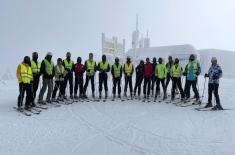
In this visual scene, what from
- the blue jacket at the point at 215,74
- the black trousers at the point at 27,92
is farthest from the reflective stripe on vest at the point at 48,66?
the blue jacket at the point at 215,74

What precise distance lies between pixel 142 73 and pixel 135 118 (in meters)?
3.93

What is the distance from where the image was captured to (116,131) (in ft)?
25.9

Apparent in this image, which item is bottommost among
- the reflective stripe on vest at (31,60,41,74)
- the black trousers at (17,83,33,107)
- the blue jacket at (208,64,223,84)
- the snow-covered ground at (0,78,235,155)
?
the snow-covered ground at (0,78,235,155)

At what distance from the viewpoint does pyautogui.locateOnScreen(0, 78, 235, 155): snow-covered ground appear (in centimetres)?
639

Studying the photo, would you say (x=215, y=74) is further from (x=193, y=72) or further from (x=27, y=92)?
(x=27, y=92)

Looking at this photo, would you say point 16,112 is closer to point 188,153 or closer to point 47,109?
point 47,109

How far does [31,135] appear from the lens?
7230 millimetres

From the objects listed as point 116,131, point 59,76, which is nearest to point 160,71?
point 59,76

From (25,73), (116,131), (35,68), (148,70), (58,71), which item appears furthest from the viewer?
(148,70)

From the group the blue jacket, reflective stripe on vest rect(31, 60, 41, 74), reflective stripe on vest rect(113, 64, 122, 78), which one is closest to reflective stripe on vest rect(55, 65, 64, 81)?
reflective stripe on vest rect(31, 60, 41, 74)

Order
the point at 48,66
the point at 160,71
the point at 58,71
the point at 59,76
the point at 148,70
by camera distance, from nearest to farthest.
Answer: the point at 48,66
the point at 58,71
the point at 59,76
the point at 160,71
the point at 148,70

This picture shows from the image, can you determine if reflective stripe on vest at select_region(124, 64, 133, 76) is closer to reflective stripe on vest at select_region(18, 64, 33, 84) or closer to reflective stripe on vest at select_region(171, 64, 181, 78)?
reflective stripe on vest at select_region(171, 64, 181, 78)

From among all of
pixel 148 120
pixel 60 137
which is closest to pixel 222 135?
pixel 148 120

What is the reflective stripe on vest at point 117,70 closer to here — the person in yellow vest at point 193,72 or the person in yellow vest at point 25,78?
the person in yellow vest at point 193,72
